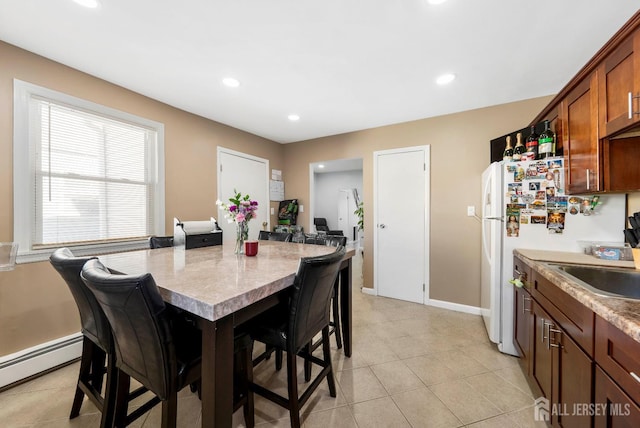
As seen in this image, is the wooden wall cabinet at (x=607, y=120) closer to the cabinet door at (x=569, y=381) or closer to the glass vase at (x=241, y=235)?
the cabinet door at (x=569, y=381)

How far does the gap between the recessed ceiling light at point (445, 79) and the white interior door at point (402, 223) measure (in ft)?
3.18

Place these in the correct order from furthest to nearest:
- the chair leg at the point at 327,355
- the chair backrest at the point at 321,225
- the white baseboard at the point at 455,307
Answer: the chair backrest at the point at 321,225
the white baseboard at the point at 455,307
the chair leg at the point at 327,355

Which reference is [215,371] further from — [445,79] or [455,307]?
[455,307]

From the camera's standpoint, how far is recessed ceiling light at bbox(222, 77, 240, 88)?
223 cm

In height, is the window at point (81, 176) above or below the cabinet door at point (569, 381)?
above

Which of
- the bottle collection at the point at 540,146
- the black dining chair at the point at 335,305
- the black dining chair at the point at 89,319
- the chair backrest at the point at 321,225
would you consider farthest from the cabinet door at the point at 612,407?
the chair backrest at the point at 321,225

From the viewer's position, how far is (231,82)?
2.28 metres

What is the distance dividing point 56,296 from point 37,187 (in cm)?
88

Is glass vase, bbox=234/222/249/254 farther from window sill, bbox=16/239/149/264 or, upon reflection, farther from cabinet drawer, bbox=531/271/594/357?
cabinet drawer, bbox=531/271/594/357

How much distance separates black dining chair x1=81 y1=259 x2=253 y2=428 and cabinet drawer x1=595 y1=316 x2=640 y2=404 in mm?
1369

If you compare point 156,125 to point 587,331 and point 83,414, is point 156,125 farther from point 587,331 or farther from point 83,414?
point 587,331

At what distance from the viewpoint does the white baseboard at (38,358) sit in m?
1.70

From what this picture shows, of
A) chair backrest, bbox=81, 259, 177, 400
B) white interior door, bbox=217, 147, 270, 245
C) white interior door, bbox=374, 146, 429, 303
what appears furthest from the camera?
white interior door, bbox=217, 147, 270, 245

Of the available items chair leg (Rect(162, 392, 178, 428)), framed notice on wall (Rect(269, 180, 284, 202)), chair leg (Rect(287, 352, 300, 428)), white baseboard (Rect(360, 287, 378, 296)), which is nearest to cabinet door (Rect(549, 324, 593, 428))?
chair leg (Rect(287, 352, 300, 428))
